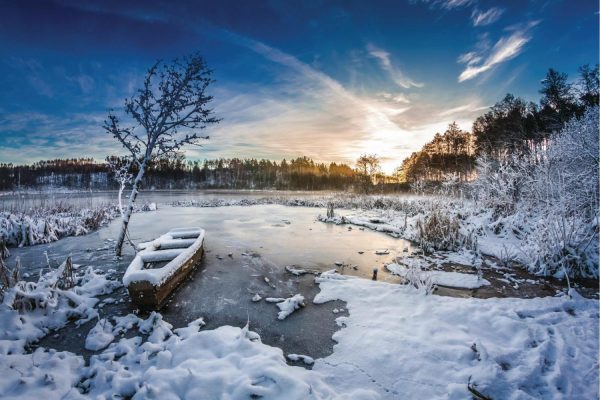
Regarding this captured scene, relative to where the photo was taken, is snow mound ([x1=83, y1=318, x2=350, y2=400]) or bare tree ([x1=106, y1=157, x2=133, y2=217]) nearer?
snow mound ([x1=83, y1=318, x2=350, y2=400])

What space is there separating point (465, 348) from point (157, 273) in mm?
5129

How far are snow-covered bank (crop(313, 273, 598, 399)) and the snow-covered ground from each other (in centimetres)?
1

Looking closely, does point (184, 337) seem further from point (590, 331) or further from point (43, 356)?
point (590, 331)

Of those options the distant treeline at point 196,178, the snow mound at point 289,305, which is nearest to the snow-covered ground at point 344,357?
the snow mound at point 289,305

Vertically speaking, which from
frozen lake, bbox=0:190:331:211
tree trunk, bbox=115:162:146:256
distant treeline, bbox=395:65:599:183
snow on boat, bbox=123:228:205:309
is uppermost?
distant treeline, bbox=395:65:599:183

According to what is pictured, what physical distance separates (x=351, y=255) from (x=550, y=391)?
659 centimetres

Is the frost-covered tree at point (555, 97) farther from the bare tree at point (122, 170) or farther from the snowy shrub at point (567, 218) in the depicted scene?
the bare tree at point (122, 170)

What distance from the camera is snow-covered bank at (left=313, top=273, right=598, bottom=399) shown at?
3160mm

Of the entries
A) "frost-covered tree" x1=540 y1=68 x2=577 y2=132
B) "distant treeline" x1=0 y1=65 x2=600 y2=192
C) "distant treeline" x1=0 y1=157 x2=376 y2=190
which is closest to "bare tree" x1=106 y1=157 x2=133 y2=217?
"distant treeline" x1=0 y1=65 x2=600 y2=192

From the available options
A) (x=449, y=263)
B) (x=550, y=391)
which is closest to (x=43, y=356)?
(x=550, y=391)

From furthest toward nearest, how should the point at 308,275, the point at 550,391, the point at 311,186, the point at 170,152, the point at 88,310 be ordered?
the point at 311,186 → the point at 170,152 → the point at 308,275 → the point at 88,310 → the point at 550,391

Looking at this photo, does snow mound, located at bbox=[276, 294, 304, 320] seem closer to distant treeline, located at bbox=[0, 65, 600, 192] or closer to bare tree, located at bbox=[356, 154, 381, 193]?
distant treeline, located at bbox=[0, 65, 600, 192]

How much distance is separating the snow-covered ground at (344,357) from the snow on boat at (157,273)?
1.31 ft

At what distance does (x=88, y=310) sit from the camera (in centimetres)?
508
